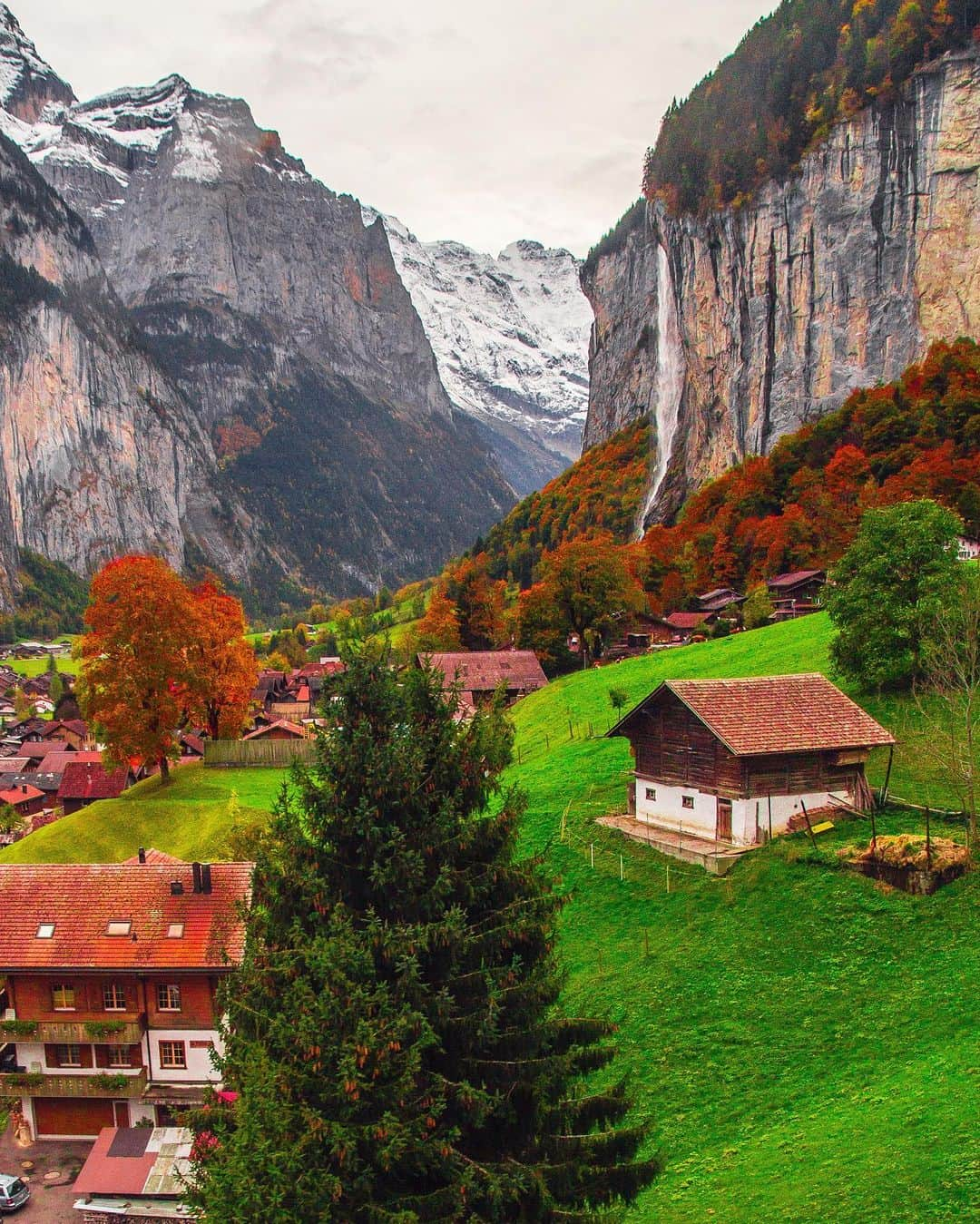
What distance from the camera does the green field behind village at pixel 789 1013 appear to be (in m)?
13.5

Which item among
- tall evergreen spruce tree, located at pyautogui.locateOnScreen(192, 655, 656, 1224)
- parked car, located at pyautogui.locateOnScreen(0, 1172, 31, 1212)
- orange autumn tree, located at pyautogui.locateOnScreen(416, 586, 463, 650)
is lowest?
parked car, located at pyautogui.locateOnScreen(0, 1172, 31, 1212)

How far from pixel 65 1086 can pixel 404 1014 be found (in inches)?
722

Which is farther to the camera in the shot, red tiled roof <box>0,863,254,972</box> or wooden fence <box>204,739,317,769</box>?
wooden fence <box>204,739,317,769</box>

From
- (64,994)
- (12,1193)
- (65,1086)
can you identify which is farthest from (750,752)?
(12,1193)

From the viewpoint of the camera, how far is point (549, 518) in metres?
137

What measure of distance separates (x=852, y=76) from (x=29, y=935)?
95.3 meters

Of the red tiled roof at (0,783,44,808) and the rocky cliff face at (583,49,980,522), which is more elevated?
the rocky cliff face at (583,49,980,522)

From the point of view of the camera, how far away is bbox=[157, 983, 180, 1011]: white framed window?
24.6 metres

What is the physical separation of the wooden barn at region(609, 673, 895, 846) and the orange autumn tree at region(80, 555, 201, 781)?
25018mm

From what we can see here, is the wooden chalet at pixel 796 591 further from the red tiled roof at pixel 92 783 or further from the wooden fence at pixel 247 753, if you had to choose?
the red tiled roof at pixel 92 783

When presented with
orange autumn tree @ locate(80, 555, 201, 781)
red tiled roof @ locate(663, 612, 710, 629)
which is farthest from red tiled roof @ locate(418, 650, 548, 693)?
orange autumn tree @ locate(80, 555, 201, 781)

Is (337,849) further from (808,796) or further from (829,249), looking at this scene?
(829,249)

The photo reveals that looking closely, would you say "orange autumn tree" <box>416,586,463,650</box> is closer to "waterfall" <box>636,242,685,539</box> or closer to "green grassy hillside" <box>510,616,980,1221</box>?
"waterfall" <box>636,242,685,539</box>

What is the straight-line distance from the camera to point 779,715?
25.4 m
